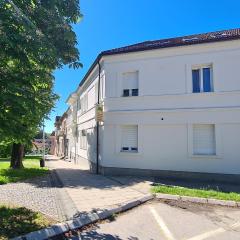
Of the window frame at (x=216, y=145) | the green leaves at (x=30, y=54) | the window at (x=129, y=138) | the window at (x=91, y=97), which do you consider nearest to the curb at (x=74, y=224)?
the green leaves at (x=30, y=54)

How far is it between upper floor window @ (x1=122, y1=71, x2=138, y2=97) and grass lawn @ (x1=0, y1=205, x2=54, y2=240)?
938cm

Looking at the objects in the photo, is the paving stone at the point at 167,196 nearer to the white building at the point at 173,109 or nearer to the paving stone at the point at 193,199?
the paving stone at the point at 193,199

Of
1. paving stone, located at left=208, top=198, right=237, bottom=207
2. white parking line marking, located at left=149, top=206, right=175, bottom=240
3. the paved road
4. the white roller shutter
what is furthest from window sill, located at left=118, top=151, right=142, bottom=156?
white parking line marking, located at left=149, top=206, right=175, bottom=240

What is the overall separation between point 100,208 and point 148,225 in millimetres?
1753

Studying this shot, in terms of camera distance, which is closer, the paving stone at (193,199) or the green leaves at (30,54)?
the green leaves at (30,54)

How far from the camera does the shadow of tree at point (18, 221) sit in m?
6.30

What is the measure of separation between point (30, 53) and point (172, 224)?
520cm

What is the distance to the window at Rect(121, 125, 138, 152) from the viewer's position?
51.5 ft

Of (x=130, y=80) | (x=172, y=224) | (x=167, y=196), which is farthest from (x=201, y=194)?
(x=130, y=80)

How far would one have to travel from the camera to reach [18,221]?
7.01 metres

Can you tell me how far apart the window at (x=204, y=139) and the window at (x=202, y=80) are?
1871 millimetres

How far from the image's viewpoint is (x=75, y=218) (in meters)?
7.26

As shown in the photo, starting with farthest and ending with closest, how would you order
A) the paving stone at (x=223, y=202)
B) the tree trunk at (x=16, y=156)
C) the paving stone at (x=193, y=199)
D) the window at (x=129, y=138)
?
the tree trunk at (x=16, y=156) → the window at (x=129, y=138) → the paving stone at (x=193, y=199) → the paving stone at (x=223, y=202)

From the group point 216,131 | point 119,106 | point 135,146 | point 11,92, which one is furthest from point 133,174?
point 11,92
